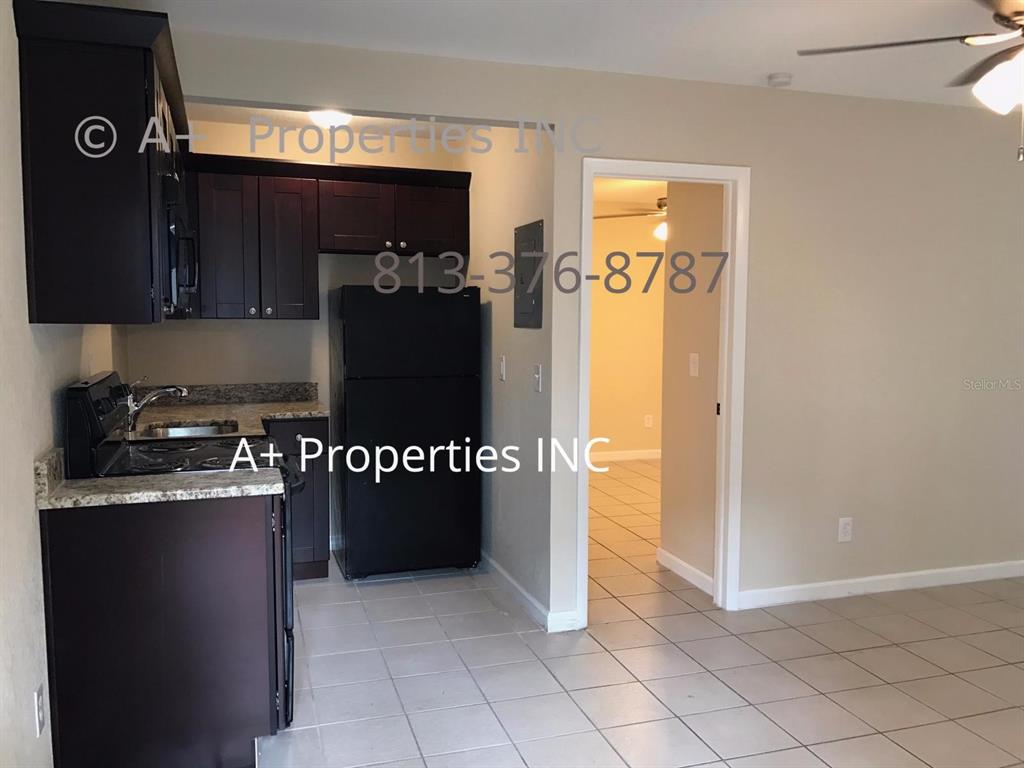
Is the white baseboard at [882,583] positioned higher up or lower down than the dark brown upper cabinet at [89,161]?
lower down

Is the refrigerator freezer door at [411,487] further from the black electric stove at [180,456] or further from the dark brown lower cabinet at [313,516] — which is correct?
the black electric stove at [180,456]

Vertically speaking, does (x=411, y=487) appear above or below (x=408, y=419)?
below

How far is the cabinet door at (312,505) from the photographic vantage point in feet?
13.5

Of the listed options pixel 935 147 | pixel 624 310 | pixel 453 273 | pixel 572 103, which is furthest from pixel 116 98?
pixel 624 310

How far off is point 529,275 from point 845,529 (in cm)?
202

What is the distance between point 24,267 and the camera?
2.07m

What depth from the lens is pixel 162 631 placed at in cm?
226

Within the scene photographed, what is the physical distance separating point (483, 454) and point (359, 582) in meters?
0.95

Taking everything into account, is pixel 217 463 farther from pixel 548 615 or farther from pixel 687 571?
pixel 687 571

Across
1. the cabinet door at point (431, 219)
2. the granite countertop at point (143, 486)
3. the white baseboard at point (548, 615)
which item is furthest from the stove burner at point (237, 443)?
the cabinet door at point (431, 219)

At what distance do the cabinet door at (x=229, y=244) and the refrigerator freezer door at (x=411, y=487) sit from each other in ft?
2.62

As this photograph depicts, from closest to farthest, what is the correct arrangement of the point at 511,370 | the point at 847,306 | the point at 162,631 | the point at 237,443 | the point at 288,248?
the point at 162,631
the point at 237,443
the point at 847,306
the point at 511,370
the point at 288,248

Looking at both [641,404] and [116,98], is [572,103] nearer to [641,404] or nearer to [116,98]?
[116,98]

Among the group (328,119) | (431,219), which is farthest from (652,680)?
(328,119)
